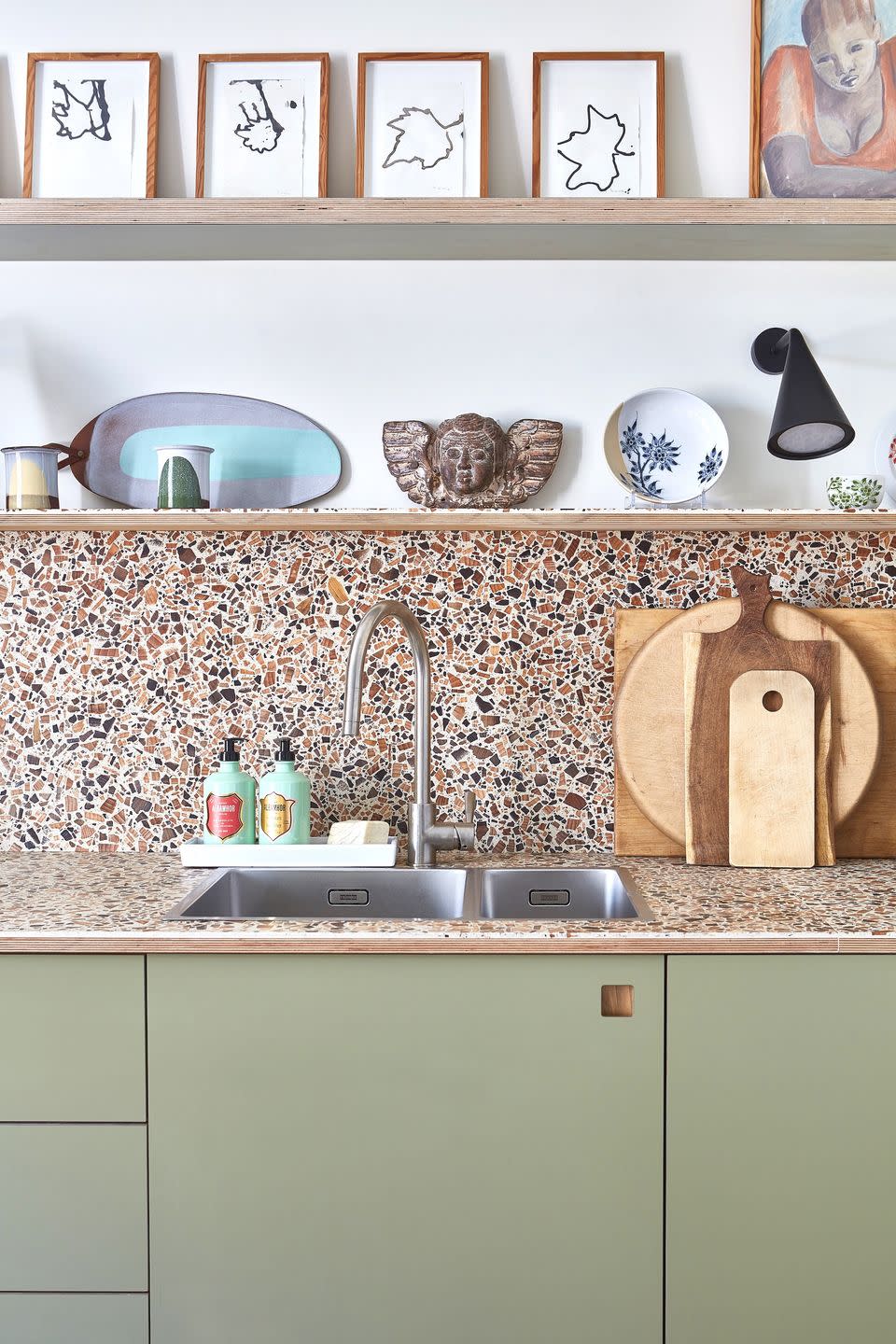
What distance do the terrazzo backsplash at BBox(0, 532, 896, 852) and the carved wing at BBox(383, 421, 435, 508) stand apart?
0.32 feet

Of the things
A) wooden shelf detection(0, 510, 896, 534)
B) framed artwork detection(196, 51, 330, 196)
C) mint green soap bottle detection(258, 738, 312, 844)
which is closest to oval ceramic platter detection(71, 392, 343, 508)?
wooden shelf detection(0, 510, 896, 534)

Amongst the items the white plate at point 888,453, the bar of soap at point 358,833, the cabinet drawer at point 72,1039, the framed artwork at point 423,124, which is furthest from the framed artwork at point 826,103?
the cabinet drawer at point 72,1039

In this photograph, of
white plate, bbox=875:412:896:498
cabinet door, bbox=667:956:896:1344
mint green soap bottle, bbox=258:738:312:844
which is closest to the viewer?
cabinet door, bbox=667:956:896:1344

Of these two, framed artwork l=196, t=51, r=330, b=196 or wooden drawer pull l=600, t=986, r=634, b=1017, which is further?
framed artwork l=196, t=51, r=330, b=196

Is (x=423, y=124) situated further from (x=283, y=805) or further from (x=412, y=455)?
(x=283, y=805)

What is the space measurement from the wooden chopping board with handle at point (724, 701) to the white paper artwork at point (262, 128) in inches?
42.8

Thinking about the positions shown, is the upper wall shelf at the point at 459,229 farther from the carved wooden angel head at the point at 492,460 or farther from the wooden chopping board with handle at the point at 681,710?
the wooden chopping board with handle at the point at 681,710

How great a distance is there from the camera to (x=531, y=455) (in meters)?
→ 1.95

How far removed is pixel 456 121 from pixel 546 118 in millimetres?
166

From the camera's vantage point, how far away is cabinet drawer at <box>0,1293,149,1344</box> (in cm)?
144

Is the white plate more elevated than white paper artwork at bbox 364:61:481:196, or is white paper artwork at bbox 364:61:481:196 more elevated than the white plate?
white paper artwork at bbox 364:61:481:196

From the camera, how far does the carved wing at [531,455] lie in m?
1.95

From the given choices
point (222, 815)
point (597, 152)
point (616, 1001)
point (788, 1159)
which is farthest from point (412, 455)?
point (788, 1159)

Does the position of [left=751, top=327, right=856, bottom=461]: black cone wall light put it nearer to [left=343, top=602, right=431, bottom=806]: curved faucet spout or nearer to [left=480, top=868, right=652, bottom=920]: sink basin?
[left=343, top=602, right=431, bottom=806]: curved faucet spout
